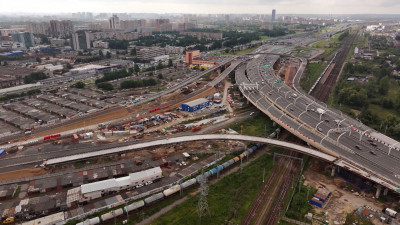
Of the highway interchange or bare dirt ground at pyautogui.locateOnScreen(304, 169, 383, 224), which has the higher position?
the highway interchange

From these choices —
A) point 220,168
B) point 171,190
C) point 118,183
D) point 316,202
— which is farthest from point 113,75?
point 316,202

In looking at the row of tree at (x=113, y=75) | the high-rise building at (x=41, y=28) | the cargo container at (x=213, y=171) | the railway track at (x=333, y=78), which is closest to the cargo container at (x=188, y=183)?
the cargo container at (x=213, y=171)

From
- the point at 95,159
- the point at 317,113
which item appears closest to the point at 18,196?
the point at 95,159

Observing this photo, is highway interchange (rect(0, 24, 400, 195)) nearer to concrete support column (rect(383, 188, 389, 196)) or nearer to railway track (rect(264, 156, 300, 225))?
concrete support column (rect(383, 188, 389, 196))

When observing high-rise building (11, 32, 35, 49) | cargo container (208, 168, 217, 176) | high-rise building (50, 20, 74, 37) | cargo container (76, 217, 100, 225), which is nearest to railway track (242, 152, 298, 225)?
cargo container (208, 168, 217, 176)

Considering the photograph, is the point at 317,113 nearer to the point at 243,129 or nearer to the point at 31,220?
the point at 243,129

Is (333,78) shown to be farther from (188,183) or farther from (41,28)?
(41,28)

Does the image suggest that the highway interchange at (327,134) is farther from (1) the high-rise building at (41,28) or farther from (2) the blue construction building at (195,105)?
(1) the high-rise building at (41,28)
